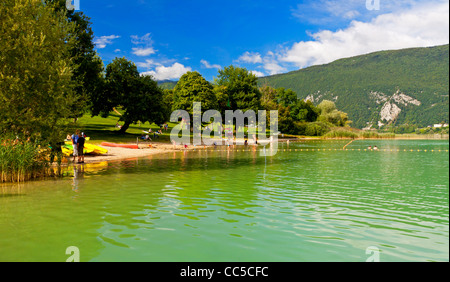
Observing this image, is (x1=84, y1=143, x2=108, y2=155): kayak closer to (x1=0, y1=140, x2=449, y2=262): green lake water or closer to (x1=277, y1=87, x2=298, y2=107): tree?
(x1=0, y1=140, x2=449, y2=262): green lake water

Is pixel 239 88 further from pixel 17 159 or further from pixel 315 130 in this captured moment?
pixel 17 159

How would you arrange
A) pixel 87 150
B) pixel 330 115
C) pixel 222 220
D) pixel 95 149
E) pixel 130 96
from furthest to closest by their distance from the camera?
1. pixel 330 115
2. pixel 130 96
3. pixel 95 149
4. pixel 87 150
5. pixel 222 220

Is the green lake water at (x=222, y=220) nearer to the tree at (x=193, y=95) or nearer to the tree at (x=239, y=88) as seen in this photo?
the tree at (x=193, y=95)

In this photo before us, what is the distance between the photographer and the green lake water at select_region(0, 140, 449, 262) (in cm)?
873

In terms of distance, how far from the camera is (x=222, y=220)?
1192 cm

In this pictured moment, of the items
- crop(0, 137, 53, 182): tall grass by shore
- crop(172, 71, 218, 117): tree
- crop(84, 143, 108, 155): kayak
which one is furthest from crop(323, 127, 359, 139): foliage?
crop(0, 137, 53, 182): tall grass by shore

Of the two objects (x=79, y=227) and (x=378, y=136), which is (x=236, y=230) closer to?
(x=79, y=227)

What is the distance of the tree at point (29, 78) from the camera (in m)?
19.5

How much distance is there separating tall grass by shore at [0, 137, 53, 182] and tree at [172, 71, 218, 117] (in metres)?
61.6

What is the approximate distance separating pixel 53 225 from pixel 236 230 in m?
6.05

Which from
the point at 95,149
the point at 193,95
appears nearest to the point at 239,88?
the point at 193,95

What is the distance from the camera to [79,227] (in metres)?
10.8

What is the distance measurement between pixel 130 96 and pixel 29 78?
135 ft

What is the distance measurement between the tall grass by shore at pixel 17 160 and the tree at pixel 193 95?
61585 mm
